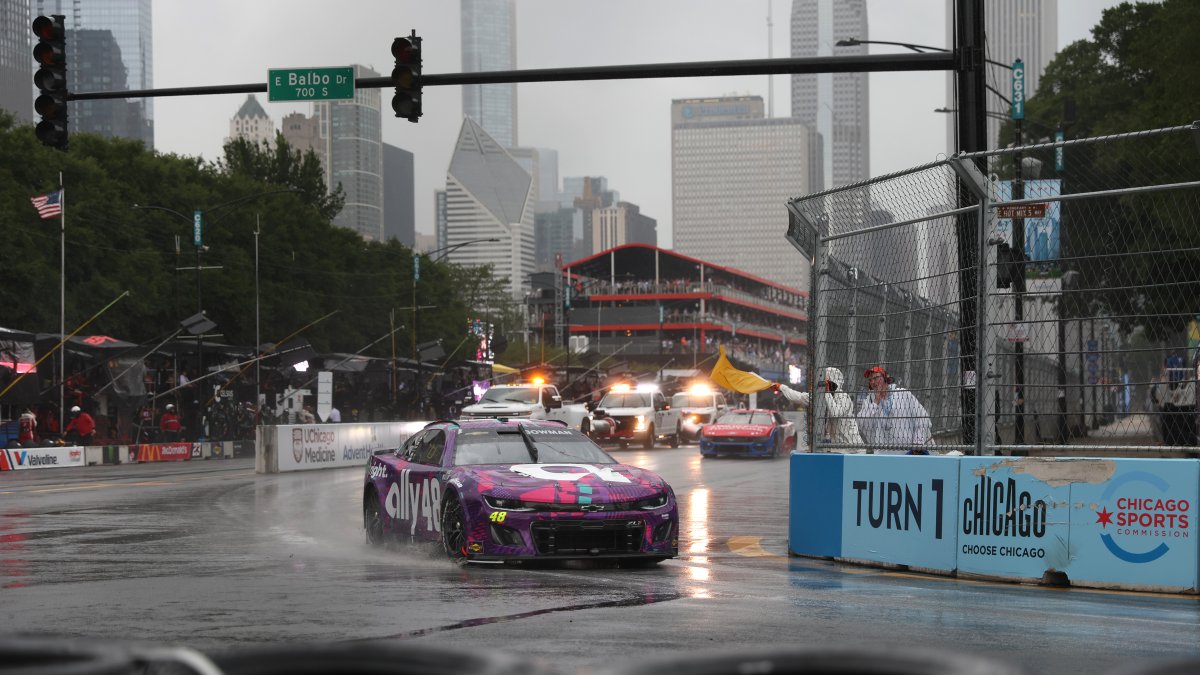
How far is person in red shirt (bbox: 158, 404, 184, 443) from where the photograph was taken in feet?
147

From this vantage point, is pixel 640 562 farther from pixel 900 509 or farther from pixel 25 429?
pixel 25 429

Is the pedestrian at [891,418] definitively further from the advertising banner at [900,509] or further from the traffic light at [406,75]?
the traffic light at [406,75]

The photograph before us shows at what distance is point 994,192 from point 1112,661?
4.92m

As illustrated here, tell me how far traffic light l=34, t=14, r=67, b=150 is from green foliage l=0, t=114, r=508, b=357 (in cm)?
3266

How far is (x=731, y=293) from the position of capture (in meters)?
168

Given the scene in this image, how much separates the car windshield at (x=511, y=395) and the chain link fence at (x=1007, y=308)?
2792 centimetres

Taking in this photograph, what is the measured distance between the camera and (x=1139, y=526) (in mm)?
10625

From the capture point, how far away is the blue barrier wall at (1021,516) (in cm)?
1051

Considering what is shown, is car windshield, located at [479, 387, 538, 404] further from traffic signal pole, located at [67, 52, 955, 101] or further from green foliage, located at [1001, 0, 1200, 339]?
traffic signal pole, located at [67, 52, 955, 101]

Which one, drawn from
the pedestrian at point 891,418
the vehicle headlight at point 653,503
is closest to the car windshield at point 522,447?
the vehicle headlight at point 653,503

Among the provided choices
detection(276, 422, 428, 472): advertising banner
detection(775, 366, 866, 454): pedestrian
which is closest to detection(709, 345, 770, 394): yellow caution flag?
detection(775, 366, 866, 454): pedestrian

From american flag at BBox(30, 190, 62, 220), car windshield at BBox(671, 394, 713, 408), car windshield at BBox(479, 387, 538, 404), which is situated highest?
american flag at BBox(30, 190, 62, 220)

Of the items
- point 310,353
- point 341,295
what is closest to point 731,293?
point 341,295

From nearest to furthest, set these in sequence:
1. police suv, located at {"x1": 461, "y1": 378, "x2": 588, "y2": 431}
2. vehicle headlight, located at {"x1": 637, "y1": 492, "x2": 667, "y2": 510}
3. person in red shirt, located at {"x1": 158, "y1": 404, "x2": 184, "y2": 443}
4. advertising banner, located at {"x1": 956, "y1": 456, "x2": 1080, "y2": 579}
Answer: advertising banner, located at {"x1": 956, "y1": 456, "x2": 1080, "y2": 579} → vehicle headlight, located at {"x1": 637, "y1": 492, "x2": 667, "y2": 510} → police suv, located at {"x1": 461, "y1": 378, "x2": 588, "y2": 431} → person in red shirt, located at {"x1": 158, "y1": 404, "x2": 184, "y2": 443}
